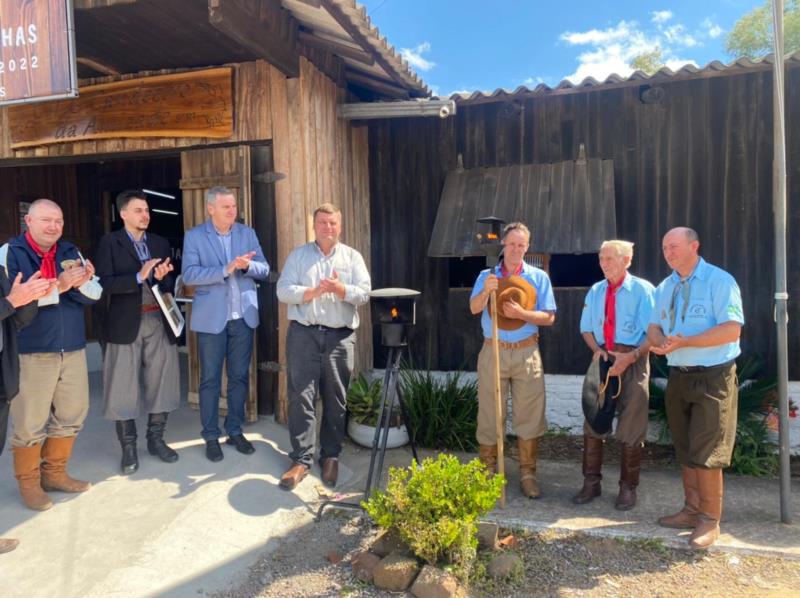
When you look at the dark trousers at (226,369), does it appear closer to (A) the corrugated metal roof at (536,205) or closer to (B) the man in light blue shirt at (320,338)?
(B) the man in light blue shirt at (320,338)

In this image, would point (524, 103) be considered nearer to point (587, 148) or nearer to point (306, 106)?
point (587, 148)

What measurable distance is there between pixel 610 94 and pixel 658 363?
261 cm

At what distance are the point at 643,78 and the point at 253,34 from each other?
3.26 m

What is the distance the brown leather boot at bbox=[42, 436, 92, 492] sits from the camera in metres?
3.64

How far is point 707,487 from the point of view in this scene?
3365mm

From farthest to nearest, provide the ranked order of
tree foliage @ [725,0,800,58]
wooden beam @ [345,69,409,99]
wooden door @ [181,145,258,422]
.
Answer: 1. tree foliage @ [725,0,800,58]
2. wooden beam @ [345,69,409,99]
3. wooden door @ [181,145,258,422]

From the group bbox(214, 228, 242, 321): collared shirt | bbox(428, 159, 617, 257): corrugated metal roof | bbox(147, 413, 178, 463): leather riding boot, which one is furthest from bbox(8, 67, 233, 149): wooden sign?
bbox(147, 413, 178, 463): leather riding boot

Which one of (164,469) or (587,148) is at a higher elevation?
(587,148)

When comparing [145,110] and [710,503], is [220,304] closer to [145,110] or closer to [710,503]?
[145,110]

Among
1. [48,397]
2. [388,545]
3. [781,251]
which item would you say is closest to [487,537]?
[388,545]

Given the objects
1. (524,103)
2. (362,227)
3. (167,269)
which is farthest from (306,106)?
(524,103)

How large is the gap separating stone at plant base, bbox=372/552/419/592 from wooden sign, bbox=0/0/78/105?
3.47m

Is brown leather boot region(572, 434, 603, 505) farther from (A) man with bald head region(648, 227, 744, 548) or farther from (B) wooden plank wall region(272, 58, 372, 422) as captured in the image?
(B) wooden plank wall region(272, 58, 372, 422)

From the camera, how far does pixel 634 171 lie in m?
5.36
